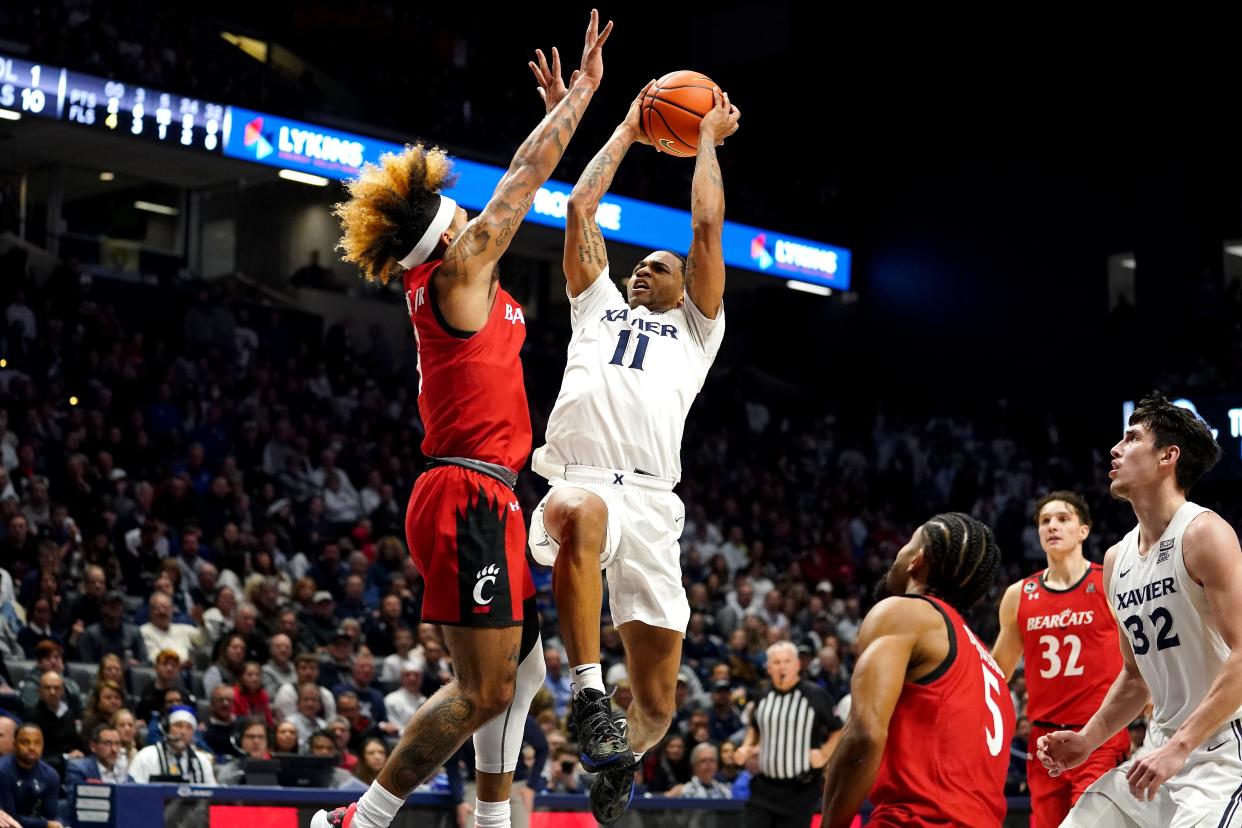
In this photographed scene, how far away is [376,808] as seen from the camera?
200 inches

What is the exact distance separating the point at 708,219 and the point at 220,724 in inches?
250

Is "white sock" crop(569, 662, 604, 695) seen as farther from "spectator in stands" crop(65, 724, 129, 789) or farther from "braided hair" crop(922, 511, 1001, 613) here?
"spectator in stands" crop(65, 724, 129, 789)

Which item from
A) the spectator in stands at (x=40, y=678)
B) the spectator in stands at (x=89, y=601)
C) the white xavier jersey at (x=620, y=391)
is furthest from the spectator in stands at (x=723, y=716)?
the white xavier jersey at (x=620, y=391)

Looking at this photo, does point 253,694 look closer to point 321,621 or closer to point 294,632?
point 294,632

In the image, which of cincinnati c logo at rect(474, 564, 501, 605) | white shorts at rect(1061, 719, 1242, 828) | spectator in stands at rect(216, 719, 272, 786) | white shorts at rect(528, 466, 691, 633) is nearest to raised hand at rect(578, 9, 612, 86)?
white shorts at rect(528, 466, 691, 633)

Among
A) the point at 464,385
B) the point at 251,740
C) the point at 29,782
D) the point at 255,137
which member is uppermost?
the point at 255,137

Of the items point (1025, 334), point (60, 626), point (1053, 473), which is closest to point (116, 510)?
point (60, 626)

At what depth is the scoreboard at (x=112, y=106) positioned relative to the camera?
15.2 m

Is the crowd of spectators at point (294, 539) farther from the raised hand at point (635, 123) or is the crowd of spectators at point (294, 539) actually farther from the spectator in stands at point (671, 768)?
the raised hand at point (635, 123)

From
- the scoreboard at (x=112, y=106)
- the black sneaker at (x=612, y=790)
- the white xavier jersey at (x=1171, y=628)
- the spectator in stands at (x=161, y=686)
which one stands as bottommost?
the spectator in stands at (x=161, y=686)

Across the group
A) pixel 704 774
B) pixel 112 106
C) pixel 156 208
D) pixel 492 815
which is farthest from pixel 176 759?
pixel 156 208

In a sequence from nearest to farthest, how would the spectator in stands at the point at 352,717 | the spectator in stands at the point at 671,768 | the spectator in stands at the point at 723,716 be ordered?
the spectator in stands at the point at 352,717, the spectator in stands at the point at 671,768, the spectator in stands at the point at 723,716

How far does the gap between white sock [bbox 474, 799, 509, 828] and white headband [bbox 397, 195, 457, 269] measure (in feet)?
6.17

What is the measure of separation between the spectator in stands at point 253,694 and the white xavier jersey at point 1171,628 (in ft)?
24.1
